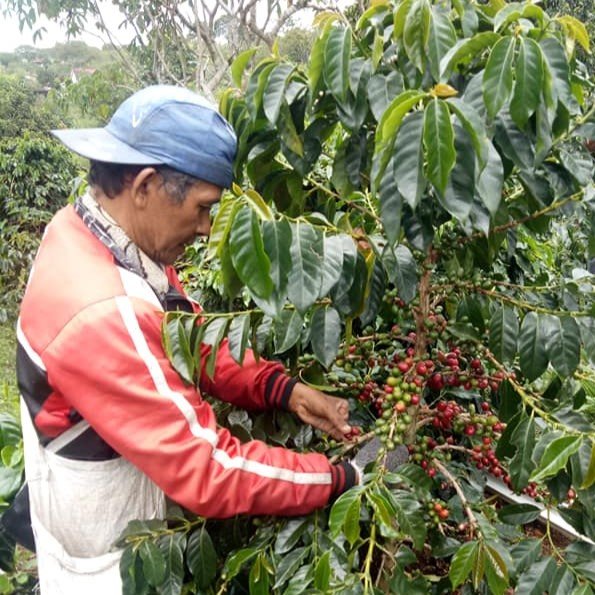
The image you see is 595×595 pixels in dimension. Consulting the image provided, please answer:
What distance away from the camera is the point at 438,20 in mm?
948

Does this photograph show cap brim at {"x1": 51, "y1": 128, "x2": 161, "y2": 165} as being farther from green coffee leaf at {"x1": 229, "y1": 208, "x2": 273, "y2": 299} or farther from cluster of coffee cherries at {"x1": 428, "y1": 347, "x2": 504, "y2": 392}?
cluster of coffee cherries at {"x1": 428, "y1": 347, "x2": 504, "y2": 392}

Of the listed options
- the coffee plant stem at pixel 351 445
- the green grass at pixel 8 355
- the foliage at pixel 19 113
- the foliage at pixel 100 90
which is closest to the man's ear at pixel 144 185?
the coffee plant stem at pixel 351 445

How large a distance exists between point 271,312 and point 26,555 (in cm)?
262

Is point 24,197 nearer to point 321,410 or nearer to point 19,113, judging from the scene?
point 19,113

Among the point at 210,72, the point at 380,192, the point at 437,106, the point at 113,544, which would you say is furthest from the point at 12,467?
the point at 210,72

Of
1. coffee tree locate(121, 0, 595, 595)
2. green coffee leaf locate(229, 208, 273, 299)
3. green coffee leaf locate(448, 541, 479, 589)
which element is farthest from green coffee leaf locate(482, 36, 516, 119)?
green coffee leaf locate(448, 541, 479, 589)

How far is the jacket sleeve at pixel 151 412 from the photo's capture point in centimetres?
109

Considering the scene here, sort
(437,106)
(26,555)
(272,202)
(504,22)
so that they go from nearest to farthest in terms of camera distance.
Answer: (437,106)
(504,22)
(272,202)
(26,555)

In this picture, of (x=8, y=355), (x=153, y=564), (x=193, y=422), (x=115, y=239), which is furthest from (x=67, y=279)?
(x=8, y=355)

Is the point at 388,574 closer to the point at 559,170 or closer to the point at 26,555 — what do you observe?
the point at 559,170

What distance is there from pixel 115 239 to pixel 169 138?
0.77 ft

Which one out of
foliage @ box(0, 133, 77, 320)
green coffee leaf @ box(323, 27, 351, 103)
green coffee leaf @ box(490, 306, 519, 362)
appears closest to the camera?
green coffee leaf @ box(323, 27, 351, 103)

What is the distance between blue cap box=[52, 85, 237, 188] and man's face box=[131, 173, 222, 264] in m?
0.04

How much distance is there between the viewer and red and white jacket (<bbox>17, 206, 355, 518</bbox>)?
1092 mm
